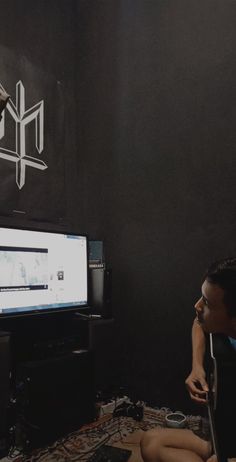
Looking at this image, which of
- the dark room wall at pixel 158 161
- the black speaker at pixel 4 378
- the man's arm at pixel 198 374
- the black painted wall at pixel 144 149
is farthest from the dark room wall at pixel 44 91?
the man's arm at pixel 198 374

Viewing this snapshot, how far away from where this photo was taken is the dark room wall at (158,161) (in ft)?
7.59

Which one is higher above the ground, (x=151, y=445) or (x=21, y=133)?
(x=21, y=133)

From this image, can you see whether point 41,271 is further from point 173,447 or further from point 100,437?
point 173,447

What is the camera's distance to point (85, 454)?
180 centimetres

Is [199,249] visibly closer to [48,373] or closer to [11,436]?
[48,373]

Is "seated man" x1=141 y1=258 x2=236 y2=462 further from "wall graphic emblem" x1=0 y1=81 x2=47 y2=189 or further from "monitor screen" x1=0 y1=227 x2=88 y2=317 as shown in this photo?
"wall graphic emblem" x1=0 y1=81 x2=47 y2=189

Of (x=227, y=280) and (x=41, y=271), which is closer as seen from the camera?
(x=227, y=280)

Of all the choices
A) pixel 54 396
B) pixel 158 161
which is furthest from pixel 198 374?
pixel 158 161

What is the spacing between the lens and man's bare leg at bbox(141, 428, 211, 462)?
4.72 ft

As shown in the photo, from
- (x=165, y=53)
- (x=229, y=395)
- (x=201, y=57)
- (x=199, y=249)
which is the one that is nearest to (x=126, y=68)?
(x=165, y=53)

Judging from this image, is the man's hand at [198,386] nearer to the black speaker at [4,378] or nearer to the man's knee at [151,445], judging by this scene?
the man's knee at [151,445]

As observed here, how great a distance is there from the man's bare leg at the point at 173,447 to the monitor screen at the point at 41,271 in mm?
762

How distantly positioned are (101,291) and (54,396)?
26.2 inches

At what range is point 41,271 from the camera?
6.54 feet
